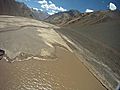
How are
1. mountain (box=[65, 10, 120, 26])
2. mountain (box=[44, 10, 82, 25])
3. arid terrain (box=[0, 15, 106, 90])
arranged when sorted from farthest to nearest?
1. mountain (box=[44, 10, 82, 25])
2. mountain (box=[65, 10, 120, 26])
3. arid terrain (box=[0, 15, 106, 90])

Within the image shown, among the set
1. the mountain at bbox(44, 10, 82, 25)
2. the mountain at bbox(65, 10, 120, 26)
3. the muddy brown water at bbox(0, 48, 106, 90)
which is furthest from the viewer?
Result: the mountain at bbox(44, 10, 82, 25)

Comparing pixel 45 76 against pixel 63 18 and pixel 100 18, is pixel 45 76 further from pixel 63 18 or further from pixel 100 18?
pixel 63 18

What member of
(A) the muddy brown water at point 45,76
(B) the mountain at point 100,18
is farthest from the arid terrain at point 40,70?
(B) the mountain at point 100,18

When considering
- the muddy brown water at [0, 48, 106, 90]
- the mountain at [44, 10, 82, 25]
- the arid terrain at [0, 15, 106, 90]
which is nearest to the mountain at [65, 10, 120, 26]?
the mountain at [44, 10, 82, 25]

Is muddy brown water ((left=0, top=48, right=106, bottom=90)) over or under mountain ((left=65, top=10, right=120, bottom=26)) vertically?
under

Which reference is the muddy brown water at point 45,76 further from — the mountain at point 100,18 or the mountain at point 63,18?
the mountain at point 63,18

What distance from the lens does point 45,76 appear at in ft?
20.2

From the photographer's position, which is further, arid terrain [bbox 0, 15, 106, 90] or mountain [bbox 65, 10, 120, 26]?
mountain [bbox 65, 10, 120, 26]

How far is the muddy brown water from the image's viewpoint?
5.38m

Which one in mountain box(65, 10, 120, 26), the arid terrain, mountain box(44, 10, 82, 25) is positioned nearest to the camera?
the arid terrain

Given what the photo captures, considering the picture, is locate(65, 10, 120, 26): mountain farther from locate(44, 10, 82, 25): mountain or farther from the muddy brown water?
the muddy brown water

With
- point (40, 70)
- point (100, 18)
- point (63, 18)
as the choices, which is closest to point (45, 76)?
point (40, 70)

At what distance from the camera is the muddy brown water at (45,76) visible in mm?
5379

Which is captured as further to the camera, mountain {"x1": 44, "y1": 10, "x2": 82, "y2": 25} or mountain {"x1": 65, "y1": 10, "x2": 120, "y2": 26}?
mountain {"x1": 44, "y1": 10, "x2": 82, "y2": 25}
